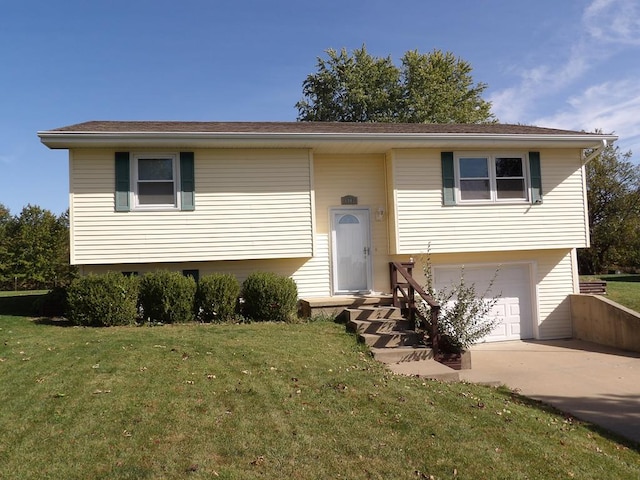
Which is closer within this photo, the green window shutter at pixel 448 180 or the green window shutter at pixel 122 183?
the green window shutter at pixel 122 183

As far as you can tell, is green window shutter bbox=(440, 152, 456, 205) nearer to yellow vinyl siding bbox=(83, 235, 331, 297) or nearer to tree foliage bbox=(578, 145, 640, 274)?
yellow vinyl siding bbox=(83, 235, 331, 297)

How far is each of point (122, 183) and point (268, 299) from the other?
399cm

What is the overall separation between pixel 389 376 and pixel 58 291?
8183 millimetres

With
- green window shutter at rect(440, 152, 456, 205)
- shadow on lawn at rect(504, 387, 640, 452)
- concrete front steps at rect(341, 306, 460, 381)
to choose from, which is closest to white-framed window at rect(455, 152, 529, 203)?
green window shutter at rect(440, 152, 456, 205)

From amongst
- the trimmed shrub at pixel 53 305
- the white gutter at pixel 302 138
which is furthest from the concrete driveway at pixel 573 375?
the trimmed shrub at pixel 53 305

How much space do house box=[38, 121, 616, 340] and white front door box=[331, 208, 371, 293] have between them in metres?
0.03

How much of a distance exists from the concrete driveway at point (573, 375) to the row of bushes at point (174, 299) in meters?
4.03

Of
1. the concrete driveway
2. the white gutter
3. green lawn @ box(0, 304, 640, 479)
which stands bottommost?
the concrete driveway

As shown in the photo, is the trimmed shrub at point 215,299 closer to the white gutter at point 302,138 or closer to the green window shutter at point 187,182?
the green window shutter at point 187,182

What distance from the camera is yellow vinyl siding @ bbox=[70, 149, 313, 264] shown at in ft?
32.2

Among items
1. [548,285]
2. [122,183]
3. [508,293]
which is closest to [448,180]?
[508,293]

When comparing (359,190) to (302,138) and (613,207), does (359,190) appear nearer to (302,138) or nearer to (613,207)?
(302,138)

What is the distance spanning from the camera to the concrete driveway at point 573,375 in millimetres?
5984

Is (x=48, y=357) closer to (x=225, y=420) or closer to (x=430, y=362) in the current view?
(x=225, y=420)
